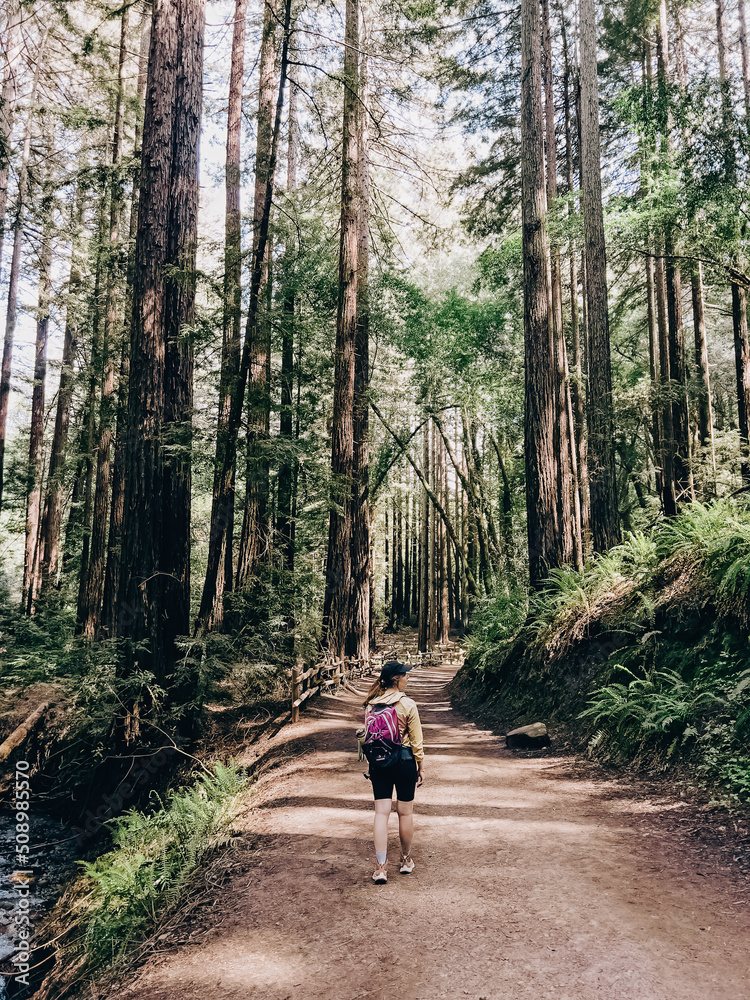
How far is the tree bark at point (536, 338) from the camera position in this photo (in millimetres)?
10688

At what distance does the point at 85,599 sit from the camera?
1652 centimetres

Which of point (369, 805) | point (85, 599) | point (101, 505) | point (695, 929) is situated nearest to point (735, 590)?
point (695, 929)

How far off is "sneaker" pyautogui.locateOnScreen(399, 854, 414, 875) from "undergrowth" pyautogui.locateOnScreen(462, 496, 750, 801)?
8.56ft

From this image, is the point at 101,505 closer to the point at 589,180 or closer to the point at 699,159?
the point at 589,180

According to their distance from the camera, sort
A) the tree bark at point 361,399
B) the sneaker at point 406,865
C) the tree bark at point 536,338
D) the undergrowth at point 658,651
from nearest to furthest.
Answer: the sneaker at point 406,865 < the undergrowth at point 658,651 < the tree bark at point 536,338 < the tree bark at point 361,399

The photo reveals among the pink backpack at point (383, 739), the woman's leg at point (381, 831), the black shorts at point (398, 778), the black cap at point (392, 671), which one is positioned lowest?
the woman's leg at point (381, 831)

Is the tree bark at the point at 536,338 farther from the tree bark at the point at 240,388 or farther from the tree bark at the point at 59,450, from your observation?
the tree bark at the point at 59,450

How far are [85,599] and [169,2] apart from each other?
1382cm

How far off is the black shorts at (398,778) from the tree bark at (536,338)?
7.00 meters

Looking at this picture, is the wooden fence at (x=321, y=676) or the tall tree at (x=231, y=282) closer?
the tall tree at (x=231, y=282)

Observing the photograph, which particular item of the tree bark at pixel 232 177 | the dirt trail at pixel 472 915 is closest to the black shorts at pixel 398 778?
the dirt trail at pixel 472 915

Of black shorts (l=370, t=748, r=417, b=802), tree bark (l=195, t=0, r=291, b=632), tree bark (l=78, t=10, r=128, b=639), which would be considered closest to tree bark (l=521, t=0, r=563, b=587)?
tree bark (l=195, t=0, r=291, b=632)

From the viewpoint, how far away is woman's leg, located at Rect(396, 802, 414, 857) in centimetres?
421

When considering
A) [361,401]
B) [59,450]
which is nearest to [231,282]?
[361,401]
